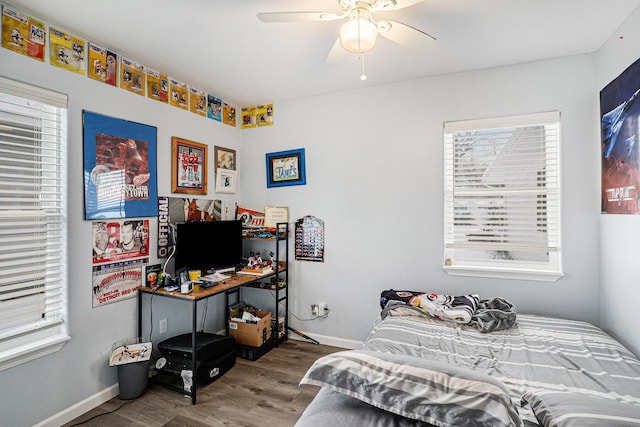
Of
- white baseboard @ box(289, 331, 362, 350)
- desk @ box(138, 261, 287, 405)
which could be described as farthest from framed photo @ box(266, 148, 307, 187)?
white baseboard @ box(289, 331, 362, 350)

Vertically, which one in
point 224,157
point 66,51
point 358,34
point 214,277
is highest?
point 66,51

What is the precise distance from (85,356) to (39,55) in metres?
2.01

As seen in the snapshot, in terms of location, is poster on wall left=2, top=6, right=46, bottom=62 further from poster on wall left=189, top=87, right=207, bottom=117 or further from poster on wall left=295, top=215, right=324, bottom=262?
poster on wall left=295, top=215, right=324, bottom=262

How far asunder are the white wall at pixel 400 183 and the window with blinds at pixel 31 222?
1.81 m

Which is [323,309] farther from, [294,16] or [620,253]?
[294,16]

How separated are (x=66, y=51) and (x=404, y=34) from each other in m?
2.19

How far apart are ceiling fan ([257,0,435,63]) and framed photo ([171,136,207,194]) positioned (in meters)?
1.72

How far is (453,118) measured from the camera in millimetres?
2684

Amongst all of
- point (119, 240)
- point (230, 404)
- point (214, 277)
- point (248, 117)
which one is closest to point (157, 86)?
point (248, 117)

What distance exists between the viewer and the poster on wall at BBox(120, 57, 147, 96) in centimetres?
238

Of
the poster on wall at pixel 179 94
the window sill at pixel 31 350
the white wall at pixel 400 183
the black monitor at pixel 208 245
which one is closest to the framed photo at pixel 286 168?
the white wall at pixel 400 183

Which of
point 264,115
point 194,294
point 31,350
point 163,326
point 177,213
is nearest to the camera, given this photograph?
point 31,350

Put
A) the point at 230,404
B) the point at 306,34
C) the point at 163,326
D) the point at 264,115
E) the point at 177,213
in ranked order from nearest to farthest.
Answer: the point at 306,34 → the point at 230,404 → the point at 163,326 → the point at 177,213 → the point at 264,115

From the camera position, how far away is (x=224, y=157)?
3389mm
